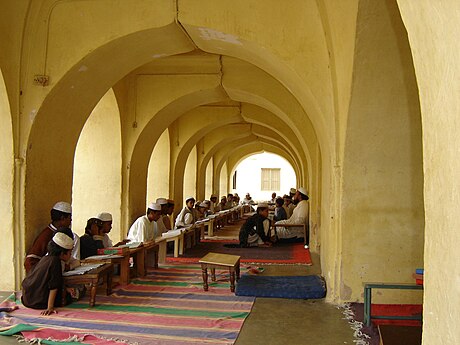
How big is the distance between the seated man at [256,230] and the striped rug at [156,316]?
3.92 m

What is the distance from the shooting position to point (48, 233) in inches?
232

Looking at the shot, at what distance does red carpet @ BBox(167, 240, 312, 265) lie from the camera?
8.64 m

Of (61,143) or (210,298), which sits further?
(61,143)

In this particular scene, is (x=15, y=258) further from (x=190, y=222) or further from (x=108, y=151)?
(x=190, y=222)

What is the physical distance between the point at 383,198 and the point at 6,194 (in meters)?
4.56

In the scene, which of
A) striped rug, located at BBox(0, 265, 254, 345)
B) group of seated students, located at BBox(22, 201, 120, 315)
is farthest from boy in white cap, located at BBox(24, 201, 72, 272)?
striped rug, located at BBox(0, 265, 254, 345)

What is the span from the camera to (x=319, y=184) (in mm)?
8688

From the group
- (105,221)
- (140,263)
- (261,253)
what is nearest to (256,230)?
(261,253)

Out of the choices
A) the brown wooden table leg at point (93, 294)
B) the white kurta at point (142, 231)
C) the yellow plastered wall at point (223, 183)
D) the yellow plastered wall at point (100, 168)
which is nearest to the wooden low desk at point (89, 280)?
the brown wooden table leg at point (93, 294)

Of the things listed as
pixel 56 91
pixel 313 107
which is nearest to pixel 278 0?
pixel 313 107

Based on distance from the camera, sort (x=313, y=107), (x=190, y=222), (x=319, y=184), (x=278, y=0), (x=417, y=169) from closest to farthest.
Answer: (x=417, y=169) < (x=278, y=0) < (x=313, y=107) < (x=319, y=184) < (x=190, y=222)

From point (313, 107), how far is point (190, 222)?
506cm

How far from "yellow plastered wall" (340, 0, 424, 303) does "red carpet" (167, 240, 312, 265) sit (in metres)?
2.99

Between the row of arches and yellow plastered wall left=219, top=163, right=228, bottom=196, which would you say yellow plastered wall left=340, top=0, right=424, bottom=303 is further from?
yellow plastered wall left=219, top=163, right=228, bottom=196
